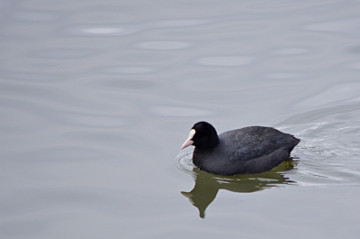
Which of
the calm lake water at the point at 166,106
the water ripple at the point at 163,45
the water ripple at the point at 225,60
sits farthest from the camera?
the water ripple at the point at 163,45

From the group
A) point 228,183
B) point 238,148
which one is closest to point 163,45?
point 238,148

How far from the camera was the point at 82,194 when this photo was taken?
7.90 m

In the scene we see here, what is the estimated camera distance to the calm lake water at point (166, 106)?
7.40 meters

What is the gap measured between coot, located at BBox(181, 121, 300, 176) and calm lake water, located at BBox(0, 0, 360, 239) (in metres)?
0.15

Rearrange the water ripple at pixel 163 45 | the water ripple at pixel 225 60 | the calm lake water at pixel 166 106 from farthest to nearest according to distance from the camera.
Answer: the water ripple at pixel 163 45 < the water ripple at pixel 225 60 < the calm lake water at pixel 166 106

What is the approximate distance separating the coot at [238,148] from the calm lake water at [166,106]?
0.50 ft

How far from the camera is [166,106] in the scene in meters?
10.3

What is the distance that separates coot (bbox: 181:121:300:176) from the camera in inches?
334

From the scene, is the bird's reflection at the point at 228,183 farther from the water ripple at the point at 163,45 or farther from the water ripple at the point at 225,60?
the water ripple at the point at 163,45

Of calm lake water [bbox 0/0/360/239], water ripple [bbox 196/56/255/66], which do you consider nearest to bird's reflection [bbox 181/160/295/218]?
calm lake water [bbox 0/0/360/239]

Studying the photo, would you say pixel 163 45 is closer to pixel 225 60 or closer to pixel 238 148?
pixel 225 60

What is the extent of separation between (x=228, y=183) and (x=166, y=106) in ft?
7.89

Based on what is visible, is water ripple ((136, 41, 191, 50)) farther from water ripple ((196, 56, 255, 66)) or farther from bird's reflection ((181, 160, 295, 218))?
bird's reflection ((181, 160, 295, 218))

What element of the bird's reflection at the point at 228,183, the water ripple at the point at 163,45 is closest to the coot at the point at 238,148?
the bird's reflection at the point at 228,183
